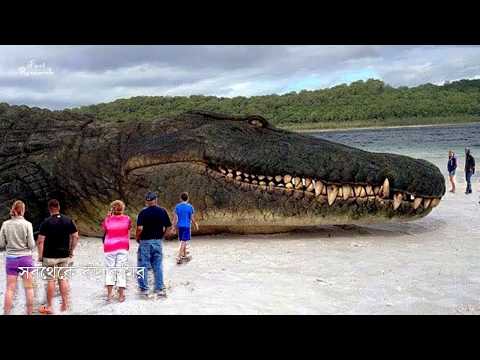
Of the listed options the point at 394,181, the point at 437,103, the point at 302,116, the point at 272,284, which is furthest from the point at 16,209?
the point at 437,103

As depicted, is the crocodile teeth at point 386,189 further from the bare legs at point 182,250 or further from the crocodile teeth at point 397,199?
the bare legs at point 182,250

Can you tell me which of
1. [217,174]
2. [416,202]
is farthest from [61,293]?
[416,202]

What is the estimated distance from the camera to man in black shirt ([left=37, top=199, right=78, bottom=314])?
3553 mm

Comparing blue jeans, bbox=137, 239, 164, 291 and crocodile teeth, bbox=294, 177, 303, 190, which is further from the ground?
crocodile teeth, bbox=294, 177, 303, 190

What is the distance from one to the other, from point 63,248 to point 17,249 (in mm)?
315

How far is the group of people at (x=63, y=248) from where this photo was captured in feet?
11.3

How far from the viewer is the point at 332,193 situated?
5.31 meters

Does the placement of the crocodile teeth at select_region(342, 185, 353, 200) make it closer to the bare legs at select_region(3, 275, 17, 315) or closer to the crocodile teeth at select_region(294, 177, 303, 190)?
the crocodile teeth at select_region(294, 177, 303, 190)

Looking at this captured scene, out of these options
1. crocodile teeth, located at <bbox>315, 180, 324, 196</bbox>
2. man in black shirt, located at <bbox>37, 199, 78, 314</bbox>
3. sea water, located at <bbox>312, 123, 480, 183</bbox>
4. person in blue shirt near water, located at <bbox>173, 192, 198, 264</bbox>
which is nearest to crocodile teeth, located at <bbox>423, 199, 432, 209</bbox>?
crocodile teeth, located at <bbox>315, 180, 324, 196</bbox>

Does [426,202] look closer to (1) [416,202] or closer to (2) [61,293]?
(1) [416,202]

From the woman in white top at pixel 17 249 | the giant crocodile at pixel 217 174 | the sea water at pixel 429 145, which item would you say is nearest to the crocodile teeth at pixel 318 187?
the giant crocodile at pixel 217 174

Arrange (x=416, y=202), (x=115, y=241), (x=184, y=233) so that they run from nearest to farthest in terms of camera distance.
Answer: (x=115, y=241) → (x=184, y=233) → (x=416, y=202)

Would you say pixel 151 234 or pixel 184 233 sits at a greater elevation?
pixel 151 234

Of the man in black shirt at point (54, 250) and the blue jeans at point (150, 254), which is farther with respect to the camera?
the blue jeans at point (150, 254)
